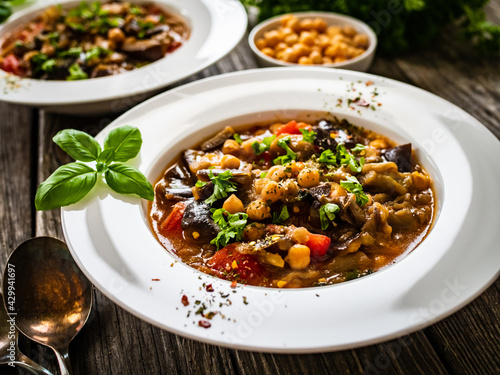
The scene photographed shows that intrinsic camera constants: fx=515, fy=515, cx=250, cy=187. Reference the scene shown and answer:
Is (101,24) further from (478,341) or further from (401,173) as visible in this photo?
(478,341)

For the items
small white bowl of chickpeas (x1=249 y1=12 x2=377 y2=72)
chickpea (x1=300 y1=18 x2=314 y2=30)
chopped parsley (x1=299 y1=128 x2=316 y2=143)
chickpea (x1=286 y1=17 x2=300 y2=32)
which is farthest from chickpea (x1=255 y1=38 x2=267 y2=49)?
chopped parsley (x1=299 y1=128 x2=316 y2=143)

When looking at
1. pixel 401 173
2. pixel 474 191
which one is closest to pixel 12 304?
pixel 401 173

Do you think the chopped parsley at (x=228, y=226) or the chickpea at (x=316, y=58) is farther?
the chickpea at (x=316, y=58)

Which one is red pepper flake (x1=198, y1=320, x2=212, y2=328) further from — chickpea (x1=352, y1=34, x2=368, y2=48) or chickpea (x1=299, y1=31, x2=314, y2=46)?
chickpea (x1=352, y1=34, x2=368, y2=48)

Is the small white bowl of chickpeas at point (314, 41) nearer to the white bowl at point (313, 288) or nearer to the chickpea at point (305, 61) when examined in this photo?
the chickpea at point (305, 61)

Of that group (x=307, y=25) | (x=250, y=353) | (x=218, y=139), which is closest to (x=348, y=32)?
(x=307, y=25)

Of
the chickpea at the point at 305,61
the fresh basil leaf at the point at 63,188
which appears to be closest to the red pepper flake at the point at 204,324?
the fresh basil leaf at the point at 63,188
